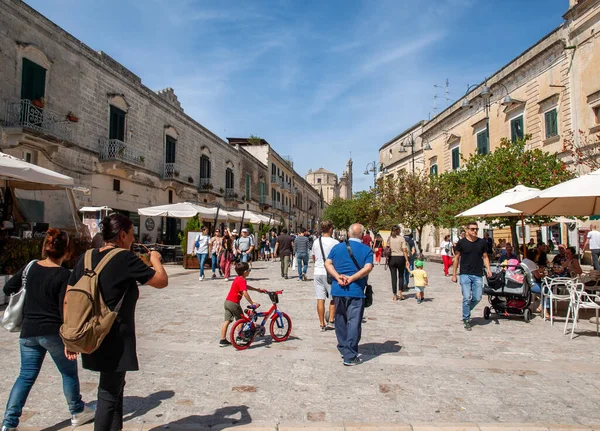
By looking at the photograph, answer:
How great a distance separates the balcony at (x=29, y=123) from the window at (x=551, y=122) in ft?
66.7

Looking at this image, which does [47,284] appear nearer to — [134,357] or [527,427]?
[134,357]

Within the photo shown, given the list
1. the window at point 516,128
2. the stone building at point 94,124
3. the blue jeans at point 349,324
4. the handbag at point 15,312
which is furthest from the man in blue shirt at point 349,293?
the window at point 516,128

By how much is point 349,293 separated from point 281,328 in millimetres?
1615

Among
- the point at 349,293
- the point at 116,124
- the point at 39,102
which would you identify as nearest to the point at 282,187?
the point at 116,124

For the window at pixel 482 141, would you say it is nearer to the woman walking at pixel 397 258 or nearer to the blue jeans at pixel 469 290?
the woman walking at pixel 397 258

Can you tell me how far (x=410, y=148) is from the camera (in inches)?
1601

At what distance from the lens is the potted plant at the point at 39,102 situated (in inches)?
555

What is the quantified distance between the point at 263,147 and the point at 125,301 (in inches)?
1714

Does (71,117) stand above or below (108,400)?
above

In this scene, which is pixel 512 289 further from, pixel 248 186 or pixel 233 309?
pixel 248 186

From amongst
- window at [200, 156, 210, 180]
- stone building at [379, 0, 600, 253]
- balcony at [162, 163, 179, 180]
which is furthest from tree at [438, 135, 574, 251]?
window at [200, 156, 210, 180]

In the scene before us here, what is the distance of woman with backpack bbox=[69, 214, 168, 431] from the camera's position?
2.55m

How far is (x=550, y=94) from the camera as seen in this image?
2023cm

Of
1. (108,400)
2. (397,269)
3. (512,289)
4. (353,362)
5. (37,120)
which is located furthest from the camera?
(37,120)
